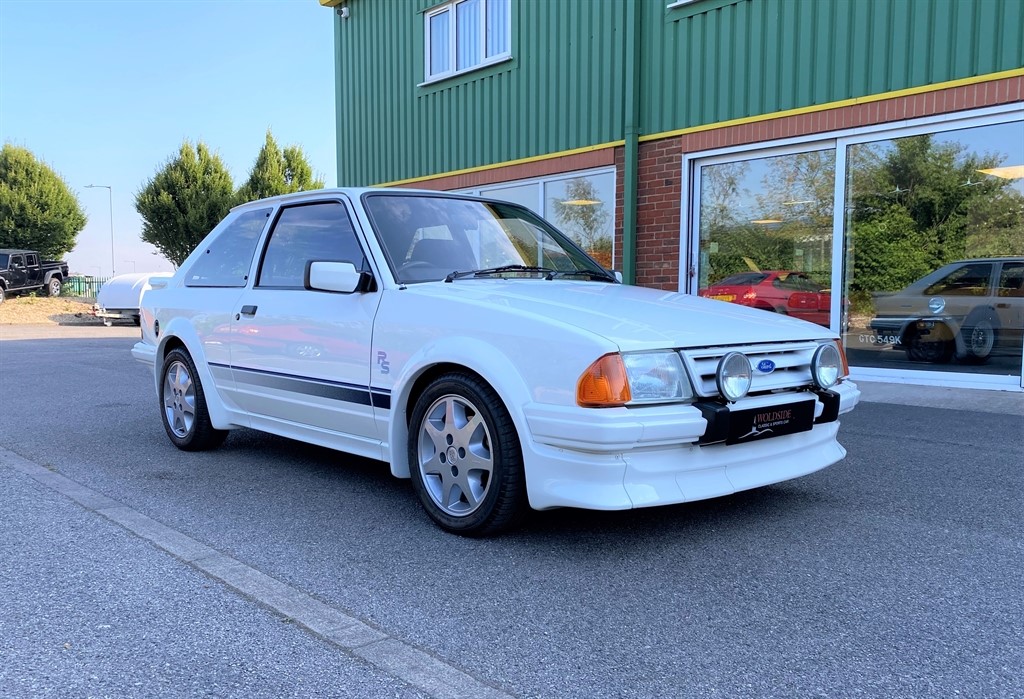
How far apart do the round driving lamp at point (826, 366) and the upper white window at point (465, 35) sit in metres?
8.93

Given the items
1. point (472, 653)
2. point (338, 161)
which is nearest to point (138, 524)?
point (472, 653)

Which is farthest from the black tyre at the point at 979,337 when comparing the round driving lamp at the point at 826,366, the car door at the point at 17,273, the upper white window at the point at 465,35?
the car door at the point at 17,273

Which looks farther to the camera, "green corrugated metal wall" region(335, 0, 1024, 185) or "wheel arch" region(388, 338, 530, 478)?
"green corrugated metal wall" region(335, 0, 1024, 185)

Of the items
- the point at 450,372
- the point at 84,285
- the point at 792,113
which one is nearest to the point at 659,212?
the point at 792,113

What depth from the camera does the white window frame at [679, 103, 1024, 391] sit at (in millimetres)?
7531

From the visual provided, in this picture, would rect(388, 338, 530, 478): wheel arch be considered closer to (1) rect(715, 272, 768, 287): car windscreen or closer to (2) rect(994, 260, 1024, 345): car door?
(2) rect(994, 260, 1024, 345): car door

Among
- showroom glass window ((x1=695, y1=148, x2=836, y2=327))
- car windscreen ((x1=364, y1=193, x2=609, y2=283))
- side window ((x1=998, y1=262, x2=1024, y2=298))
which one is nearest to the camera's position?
car windscreen ((x1=364, y1=193, x2=609, y2=283))

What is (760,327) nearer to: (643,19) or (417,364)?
(417,364)

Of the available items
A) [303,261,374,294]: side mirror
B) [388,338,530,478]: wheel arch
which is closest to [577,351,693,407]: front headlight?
[388,338,530,478]: wheel arch

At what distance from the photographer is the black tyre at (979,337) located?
7977mm

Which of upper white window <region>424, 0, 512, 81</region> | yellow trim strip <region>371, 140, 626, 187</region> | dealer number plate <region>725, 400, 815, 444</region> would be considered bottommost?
dealer number plate <region>725, 400, 815, 444</region>

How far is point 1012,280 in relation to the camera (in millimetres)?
7867

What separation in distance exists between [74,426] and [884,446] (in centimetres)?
589

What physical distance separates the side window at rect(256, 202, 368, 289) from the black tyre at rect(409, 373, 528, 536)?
3.17 ft
